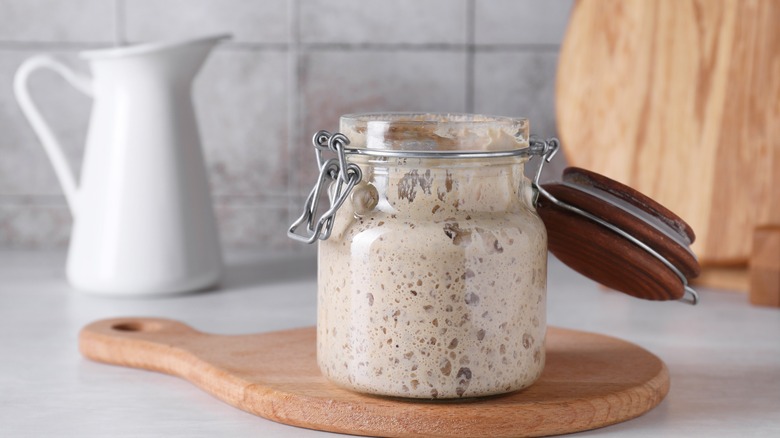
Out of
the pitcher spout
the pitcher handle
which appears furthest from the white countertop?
the pitcher spout

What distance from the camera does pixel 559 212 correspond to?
27.0 inches

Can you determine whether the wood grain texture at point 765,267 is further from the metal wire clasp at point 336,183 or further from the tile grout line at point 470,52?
the metal wire clasp at point 336,183

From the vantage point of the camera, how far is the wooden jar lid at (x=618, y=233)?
2.18 feet

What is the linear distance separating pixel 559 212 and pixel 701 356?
231 millimetres

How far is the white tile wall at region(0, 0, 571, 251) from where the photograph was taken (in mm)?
1275

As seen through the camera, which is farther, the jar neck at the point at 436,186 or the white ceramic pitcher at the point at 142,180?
the white ceramic pitcher at the point at 142,180

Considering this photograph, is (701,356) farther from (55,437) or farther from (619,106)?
(55,437)

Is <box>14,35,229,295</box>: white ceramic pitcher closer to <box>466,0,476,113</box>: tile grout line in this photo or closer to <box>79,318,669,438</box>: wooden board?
<box>79,318,669,438</box>: wooden board

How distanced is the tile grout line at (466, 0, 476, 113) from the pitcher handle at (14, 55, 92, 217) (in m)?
0.46

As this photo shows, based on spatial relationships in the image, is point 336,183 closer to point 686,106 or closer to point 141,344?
point 141,344

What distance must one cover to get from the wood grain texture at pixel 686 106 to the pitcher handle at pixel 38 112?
1.71 ft

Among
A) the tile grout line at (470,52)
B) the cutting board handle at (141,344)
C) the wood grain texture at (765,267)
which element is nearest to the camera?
the cutting board handle at (141,344)

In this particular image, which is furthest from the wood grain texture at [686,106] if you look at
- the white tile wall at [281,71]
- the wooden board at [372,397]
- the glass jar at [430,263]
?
the glass jar at [430,263]

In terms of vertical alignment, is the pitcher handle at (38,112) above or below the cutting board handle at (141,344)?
above
